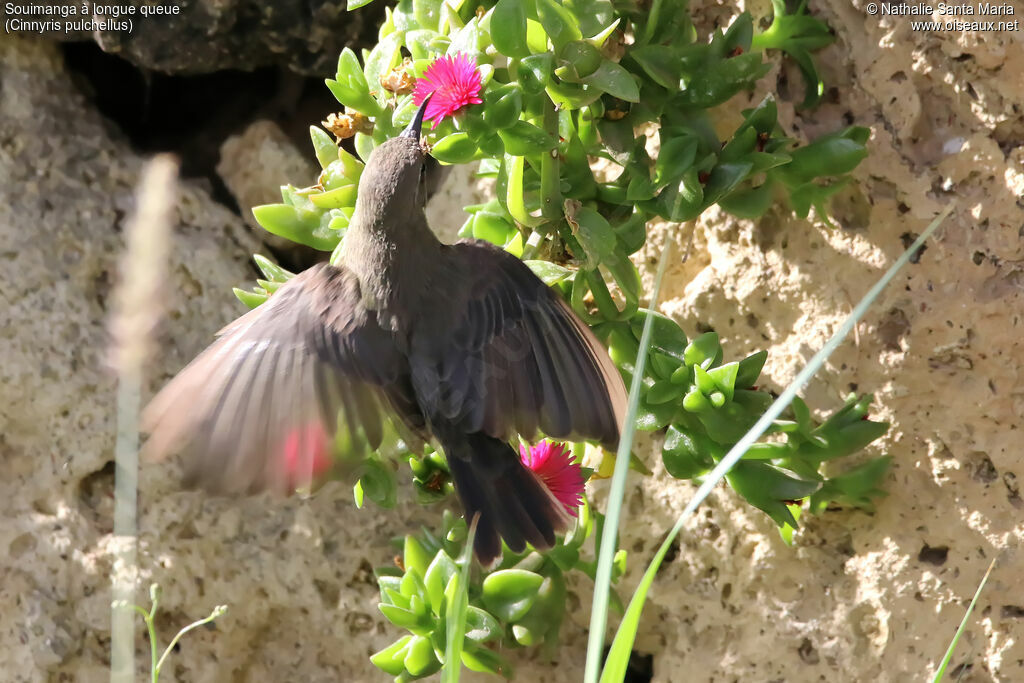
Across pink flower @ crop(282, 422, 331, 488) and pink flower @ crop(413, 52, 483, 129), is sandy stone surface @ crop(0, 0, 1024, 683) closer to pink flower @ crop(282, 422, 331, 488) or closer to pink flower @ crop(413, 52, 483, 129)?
pink flower @ crop(282, 422, 331, 488)

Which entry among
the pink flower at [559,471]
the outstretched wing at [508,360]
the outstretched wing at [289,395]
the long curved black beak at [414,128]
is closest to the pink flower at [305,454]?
the outstretched wing at [289,395]

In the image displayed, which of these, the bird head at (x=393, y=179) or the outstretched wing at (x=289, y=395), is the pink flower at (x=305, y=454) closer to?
the outstretched wing at (x=289, y=395)

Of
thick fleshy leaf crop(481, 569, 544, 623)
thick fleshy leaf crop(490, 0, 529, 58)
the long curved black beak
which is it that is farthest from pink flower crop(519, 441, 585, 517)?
thick fleshy leaf crop(490, 0, 529, 58)

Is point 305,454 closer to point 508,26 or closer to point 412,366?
point 412,366

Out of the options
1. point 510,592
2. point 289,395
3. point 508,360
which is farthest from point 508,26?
point 510,592

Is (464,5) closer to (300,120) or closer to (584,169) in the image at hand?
(584,169)

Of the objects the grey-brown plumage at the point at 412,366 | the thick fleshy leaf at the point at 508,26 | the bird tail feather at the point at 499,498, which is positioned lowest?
the bird tail feather at the point at 499,498
